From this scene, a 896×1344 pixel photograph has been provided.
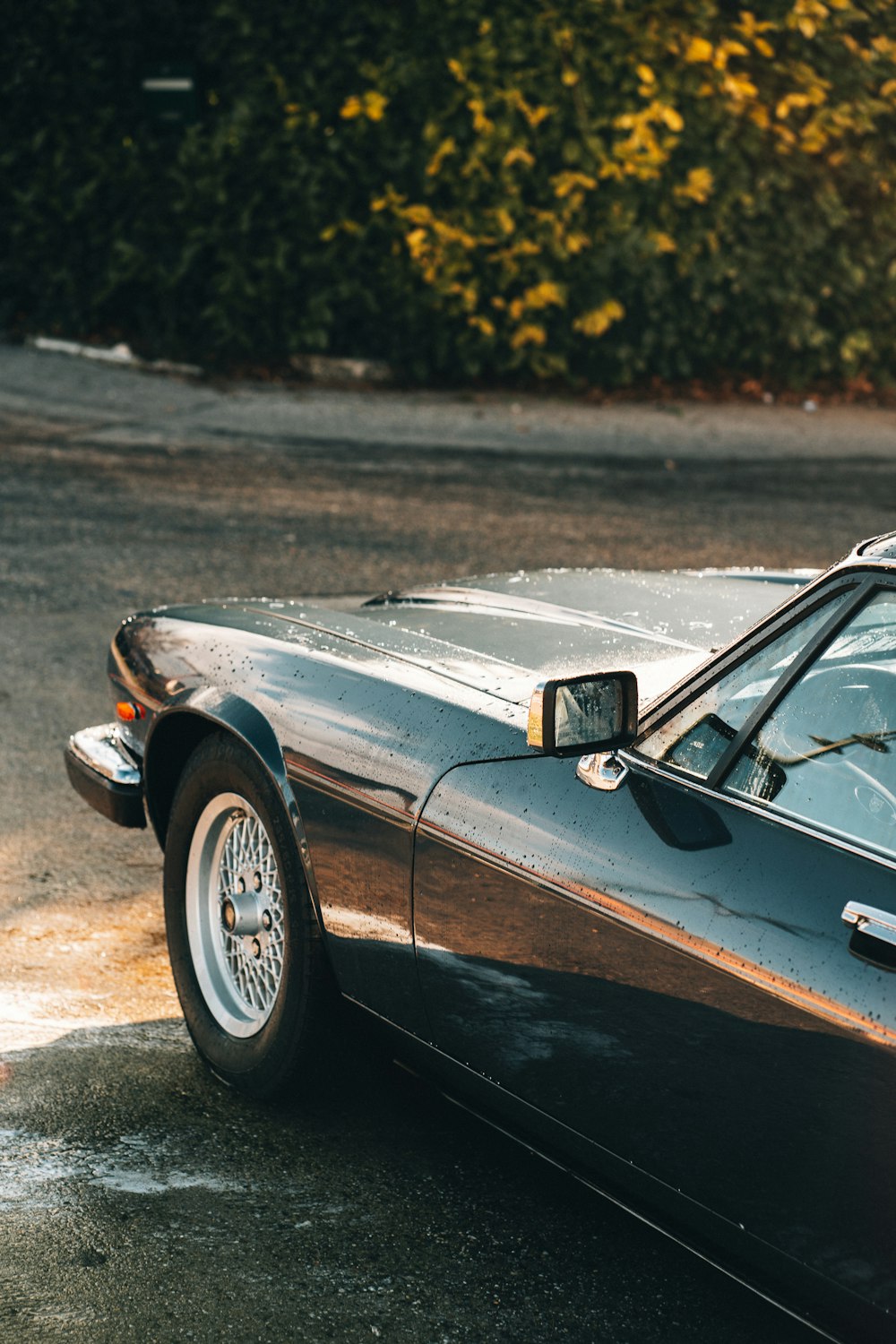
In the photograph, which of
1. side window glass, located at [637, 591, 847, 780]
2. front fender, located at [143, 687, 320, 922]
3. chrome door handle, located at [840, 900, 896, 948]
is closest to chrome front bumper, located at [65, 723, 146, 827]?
front fender, located at [143, 687, 320, 922]

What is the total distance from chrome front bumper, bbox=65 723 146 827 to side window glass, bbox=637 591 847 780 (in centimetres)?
155

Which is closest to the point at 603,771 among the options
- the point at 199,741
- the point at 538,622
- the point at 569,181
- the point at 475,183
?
the point at 538,622

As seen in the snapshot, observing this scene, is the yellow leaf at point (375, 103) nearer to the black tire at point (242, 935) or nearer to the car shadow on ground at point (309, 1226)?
the black tire at point (242, 935)

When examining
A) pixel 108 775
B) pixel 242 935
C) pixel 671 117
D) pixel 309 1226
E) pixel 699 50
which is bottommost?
pixel 309 1226

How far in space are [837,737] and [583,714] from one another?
369mm

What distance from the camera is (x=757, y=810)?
2557mm

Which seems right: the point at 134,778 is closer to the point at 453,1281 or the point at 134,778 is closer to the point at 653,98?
the point at 453,1281

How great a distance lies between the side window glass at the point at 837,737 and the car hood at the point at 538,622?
1.52 feet

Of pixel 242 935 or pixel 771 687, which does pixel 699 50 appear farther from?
pixel 771 687

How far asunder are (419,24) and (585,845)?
12.2 meters

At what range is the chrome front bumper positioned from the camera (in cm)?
396

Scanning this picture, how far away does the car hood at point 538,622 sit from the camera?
3.30 m

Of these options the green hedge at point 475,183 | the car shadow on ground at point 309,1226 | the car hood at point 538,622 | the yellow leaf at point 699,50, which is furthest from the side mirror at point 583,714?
the yellow leaf at point 699,50

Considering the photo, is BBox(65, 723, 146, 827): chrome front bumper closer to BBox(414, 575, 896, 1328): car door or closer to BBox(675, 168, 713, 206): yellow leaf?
BBox(414, 575, 896, 1328): car door
